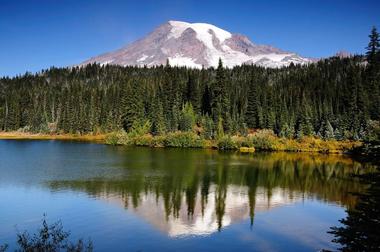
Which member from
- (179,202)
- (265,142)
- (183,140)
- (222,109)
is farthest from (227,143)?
(179,202)

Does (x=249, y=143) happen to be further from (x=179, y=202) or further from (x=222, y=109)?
(x=179, y=202)

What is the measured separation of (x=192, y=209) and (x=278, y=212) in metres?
8.99

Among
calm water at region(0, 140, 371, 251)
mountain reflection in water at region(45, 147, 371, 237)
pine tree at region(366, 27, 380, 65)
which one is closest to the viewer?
calm water at region(0, 140, 371, 251)

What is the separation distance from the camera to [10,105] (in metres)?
188

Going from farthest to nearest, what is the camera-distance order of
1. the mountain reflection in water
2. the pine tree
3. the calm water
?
the pine tree → the mountain reflection in water → the calm water

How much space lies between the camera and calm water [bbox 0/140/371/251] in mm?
32466

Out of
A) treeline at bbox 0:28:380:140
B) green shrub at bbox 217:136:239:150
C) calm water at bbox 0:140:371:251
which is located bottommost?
calm water at bbox 0:140:371:251

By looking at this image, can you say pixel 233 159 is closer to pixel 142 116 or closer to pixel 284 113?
pixel 284 113

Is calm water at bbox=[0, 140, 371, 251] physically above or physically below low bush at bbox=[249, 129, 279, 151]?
below

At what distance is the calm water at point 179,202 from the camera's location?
107 ft

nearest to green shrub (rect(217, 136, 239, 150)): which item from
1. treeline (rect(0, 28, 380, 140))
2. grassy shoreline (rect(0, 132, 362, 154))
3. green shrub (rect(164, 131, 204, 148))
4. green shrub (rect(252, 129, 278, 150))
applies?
grassy shoreline (rect(0, 132, 362, 154))

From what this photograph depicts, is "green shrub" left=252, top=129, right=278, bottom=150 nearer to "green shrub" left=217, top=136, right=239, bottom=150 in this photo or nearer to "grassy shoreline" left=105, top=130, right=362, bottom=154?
"grassy shoreline" left=105, top=130, right=362, bottom=154

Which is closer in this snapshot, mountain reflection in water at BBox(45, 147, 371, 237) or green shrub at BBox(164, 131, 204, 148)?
mountain reflection in water at BBox(45, 147, 371, 237)

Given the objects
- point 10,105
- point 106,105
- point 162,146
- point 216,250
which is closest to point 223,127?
point 162,146
